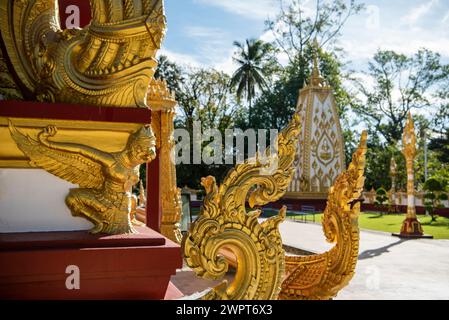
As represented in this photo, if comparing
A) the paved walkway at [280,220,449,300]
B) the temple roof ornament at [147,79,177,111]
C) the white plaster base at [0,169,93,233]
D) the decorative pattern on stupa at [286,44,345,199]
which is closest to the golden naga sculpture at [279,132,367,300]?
the white plaster base at [0,169,93,233]

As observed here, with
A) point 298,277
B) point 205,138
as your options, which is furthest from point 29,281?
point 205,138

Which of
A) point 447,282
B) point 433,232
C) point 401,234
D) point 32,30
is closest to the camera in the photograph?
point 32,30

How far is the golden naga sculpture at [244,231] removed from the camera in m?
1.71

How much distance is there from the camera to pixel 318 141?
2720 cm

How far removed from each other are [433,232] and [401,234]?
250 centimetres

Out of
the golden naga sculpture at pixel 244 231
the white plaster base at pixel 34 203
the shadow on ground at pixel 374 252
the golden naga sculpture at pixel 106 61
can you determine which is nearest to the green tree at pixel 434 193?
the shadow on ground at pixel 374 252

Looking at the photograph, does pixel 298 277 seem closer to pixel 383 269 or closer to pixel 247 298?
pixel 247 298

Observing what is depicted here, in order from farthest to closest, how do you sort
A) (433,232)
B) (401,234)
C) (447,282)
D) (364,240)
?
(433,232) < (401,234) < (364,240) < (447,282)

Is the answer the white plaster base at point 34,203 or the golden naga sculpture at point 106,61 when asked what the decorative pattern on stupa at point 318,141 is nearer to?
the golden naga sculpture at point 106,61

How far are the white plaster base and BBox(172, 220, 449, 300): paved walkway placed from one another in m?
3.77

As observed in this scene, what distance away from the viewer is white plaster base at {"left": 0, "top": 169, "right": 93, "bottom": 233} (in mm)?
1768

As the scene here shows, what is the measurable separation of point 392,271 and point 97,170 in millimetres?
8405

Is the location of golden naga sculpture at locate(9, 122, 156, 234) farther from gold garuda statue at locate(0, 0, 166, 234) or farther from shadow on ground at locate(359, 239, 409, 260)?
shadow on ground at locate(359, 239, 409, 260)

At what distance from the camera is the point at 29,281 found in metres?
1.52
